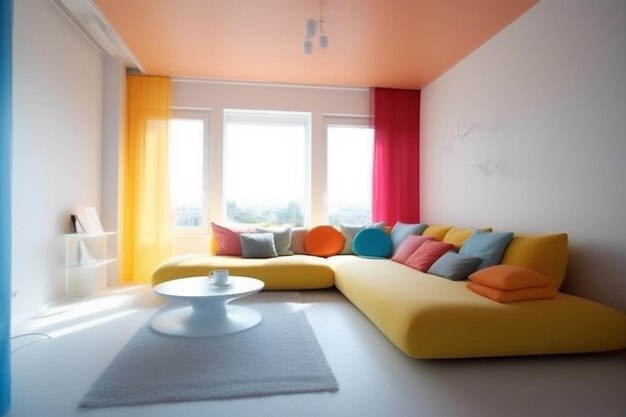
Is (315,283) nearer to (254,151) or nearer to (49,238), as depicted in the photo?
(254,151)

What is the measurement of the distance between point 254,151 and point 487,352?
392cm

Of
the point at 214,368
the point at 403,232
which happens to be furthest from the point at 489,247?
the point at 214,368

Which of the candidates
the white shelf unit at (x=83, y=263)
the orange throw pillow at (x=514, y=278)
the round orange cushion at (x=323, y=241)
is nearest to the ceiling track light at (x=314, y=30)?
the round orange cushion at (x=323, y=241)

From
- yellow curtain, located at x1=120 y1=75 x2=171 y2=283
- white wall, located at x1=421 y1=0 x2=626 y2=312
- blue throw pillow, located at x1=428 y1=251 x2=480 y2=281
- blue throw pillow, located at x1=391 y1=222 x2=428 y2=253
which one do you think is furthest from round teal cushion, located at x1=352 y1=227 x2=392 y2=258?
yellow curtain, located at x1=120 y1=75 x2=171 y2=283

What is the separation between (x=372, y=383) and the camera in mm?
1970

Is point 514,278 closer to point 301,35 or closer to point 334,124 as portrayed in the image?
point 301,35

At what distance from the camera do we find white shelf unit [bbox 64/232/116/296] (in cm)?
372

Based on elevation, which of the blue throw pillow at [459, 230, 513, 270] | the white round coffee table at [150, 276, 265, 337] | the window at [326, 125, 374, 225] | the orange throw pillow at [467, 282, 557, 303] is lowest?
the white round coffee table at [150, 276, 265, 337]

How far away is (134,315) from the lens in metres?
3.17

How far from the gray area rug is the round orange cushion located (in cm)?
188

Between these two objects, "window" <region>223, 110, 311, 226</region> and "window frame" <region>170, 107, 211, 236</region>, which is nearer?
"window frame" <region>170, 107, 211, 236</region>

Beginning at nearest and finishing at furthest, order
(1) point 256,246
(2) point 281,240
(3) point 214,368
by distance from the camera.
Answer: (3) point 214,368, (1) point 256,246, (2) point 281,240

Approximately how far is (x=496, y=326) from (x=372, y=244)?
7.72ft

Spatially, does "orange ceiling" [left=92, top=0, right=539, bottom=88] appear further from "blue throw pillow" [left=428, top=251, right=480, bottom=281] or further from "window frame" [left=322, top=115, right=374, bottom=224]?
"blue throw pillow" [left=428, top=251, right=480, bottom=281]
